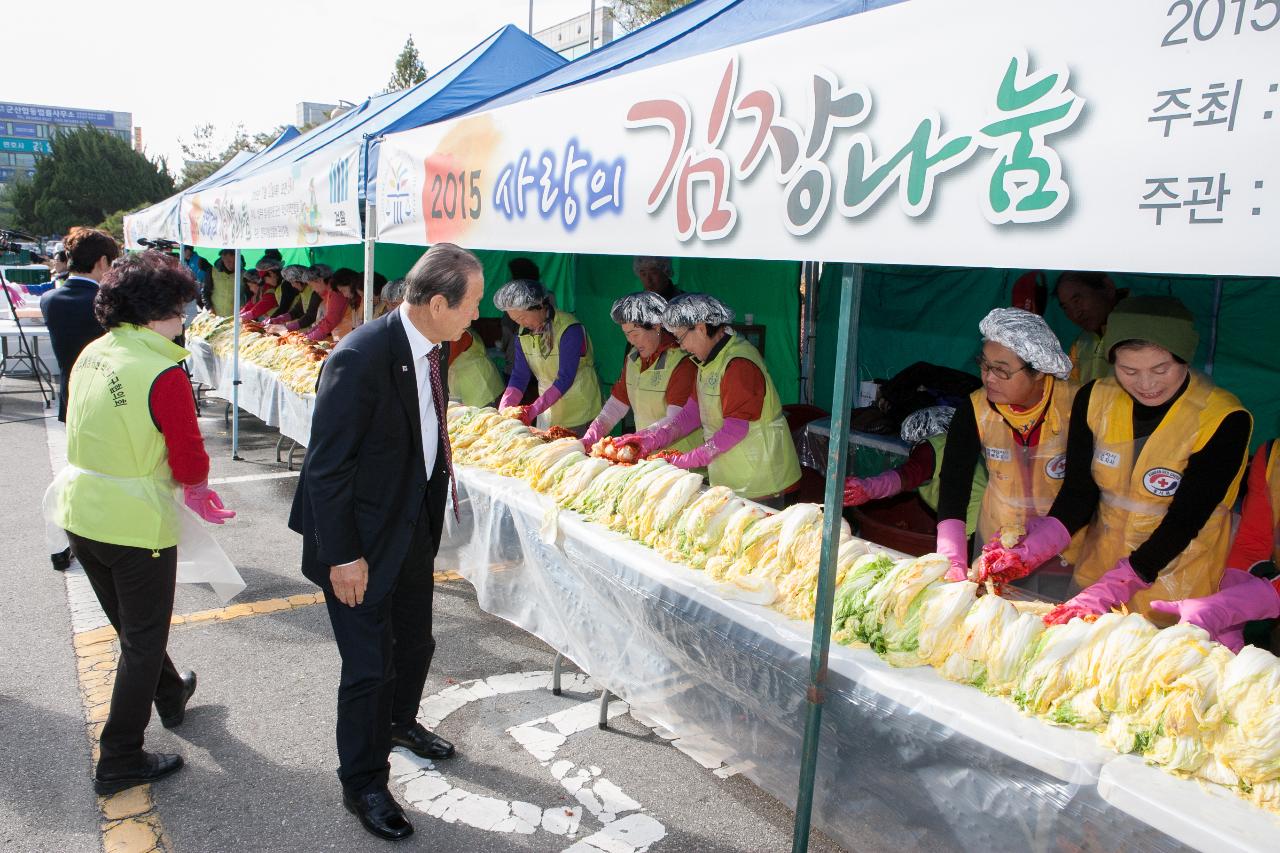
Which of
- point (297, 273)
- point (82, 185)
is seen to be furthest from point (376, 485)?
point (82, 185)

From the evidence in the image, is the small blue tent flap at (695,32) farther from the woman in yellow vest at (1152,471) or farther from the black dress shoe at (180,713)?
the black dress shoe at (180,713)

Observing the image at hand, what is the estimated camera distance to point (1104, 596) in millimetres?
2336

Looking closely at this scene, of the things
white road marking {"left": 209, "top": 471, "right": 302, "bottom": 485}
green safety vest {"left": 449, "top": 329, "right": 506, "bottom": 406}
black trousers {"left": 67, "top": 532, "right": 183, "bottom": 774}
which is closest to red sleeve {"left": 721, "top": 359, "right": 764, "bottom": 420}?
black trousers {"left": 67, "top": 532, "right": 183, "bottom": 774}

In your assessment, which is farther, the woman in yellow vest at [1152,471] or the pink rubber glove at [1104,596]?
the woman in yellow vest at [1152,471]

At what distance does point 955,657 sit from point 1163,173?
1.27 metres

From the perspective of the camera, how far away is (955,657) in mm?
2180

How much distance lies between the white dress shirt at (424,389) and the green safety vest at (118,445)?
987 millimetres

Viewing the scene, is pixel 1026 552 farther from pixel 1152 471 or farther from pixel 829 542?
pixel 829 542

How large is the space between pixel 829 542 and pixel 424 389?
1.43 m

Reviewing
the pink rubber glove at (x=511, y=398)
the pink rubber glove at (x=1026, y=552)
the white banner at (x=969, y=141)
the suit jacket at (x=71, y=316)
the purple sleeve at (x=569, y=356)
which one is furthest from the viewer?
the pink rubber glove at (x=511, y=398)

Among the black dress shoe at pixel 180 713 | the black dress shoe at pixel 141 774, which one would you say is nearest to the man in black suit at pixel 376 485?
the black dress shoe at pixel 141 774

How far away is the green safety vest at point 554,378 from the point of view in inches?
210

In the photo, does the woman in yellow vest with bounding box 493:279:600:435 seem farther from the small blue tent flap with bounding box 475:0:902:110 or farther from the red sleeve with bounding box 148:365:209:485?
the red sleeve with bounding box 148:365:209:485

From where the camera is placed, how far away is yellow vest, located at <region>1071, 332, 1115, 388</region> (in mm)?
4211
